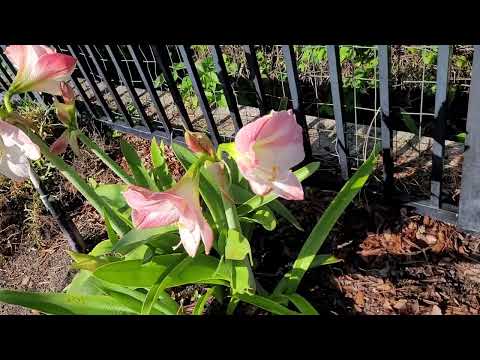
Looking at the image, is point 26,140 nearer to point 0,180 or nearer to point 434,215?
point 434,215

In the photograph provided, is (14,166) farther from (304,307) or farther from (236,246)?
(304,307)

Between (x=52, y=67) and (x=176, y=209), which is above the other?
(x=52, y=67)

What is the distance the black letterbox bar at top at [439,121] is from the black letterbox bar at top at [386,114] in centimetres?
17

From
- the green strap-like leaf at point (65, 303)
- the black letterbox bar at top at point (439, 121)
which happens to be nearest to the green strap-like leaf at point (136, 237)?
the green strap-like leaf at point (65, 303)

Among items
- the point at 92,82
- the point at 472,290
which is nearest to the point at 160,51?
the point at 92,82

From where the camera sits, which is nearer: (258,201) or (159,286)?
(159,286)

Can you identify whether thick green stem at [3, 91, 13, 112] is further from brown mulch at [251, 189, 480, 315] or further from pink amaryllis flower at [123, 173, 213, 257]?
brown mulch at [251, 189, 480, 315]

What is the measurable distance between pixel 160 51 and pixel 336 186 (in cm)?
101

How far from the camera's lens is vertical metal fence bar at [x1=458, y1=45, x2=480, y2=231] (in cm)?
158

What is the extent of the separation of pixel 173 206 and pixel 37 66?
0.54 metres

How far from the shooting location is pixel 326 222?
1837mm

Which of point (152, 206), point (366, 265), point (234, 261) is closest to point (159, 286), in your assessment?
point (234, 261)

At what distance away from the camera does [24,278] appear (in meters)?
2.49
